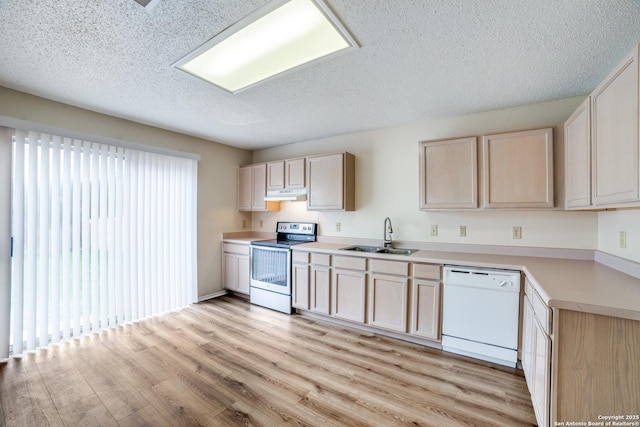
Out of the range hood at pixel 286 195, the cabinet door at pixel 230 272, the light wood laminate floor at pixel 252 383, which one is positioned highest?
the range hood at pixel 286 195

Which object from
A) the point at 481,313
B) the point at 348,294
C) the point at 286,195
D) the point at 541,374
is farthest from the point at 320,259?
the point at 541,374

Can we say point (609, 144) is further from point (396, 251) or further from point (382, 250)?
point (382, 250)

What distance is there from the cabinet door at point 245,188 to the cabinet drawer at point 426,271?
2888mm

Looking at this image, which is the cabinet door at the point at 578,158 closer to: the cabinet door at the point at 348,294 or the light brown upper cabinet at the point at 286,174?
the cabinet door at the point at 348,294

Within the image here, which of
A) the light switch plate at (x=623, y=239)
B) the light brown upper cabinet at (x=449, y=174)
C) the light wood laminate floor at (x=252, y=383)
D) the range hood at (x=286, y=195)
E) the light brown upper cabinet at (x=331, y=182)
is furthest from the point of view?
the range hood at (x=286, y=195)

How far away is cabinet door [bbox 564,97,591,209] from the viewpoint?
1853 mm

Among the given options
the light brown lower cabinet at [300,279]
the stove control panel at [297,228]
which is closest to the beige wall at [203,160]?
the stove control panel at [297,228]

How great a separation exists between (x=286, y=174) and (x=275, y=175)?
0.75 ft

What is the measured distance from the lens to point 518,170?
2.51 meters

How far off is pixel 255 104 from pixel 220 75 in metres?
0.52

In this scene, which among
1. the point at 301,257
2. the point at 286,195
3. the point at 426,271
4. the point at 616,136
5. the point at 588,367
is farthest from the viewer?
the point at 286,195

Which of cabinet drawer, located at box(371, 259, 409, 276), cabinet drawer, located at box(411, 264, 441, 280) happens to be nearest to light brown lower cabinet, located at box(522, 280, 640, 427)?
cabinet drawer, located at box(411, 264, 441, 280)

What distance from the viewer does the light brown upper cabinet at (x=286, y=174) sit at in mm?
3900

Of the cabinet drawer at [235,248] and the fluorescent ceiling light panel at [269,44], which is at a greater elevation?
the fluorescent ceiling light panel at [269,44]
